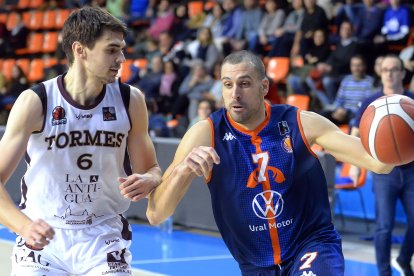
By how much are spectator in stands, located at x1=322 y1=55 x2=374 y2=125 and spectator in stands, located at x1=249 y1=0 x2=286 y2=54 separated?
2.79m

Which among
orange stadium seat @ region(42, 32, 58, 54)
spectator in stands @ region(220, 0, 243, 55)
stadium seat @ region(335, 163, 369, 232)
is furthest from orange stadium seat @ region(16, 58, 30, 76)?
stadium seat @ region(335, 163, 369, 232)

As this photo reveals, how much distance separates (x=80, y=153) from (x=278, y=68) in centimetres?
1037

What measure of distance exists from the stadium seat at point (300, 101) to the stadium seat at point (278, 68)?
101 centimetres

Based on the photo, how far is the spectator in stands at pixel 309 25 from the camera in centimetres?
1439

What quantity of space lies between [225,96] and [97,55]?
71cm

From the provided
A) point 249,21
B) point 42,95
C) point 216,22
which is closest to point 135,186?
point 42,95

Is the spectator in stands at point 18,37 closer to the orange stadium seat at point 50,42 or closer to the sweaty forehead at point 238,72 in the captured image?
the orange stadium seat at point 50,42

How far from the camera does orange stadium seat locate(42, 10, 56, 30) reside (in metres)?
21.5

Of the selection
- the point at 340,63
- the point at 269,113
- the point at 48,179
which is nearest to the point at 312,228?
the point at 269,113

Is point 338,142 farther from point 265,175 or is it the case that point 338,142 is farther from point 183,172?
point 183,172

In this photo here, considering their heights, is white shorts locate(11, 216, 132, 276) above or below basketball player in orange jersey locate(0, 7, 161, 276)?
below

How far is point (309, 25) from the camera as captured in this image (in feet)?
47.6

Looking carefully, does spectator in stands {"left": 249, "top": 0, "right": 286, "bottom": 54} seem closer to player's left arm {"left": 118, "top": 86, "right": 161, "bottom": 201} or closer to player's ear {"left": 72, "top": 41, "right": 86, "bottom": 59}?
player's left arm {"left": 118, "top": 86, "right": 161, "bottom": 201}

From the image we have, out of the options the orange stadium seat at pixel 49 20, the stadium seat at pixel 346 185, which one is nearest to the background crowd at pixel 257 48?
the stadium seat at pixel 346 185
